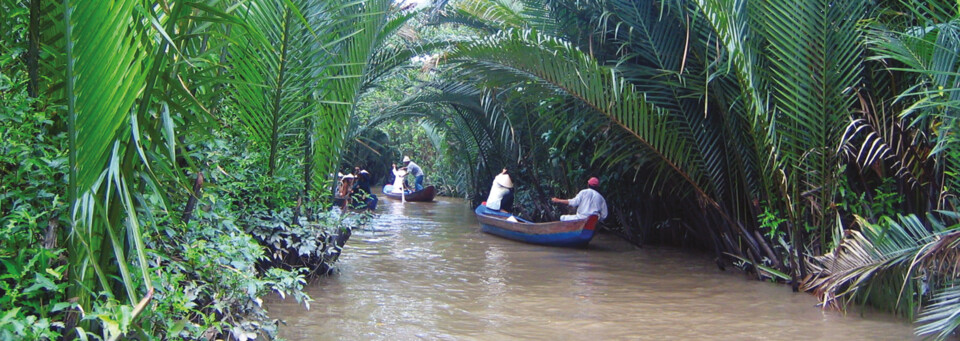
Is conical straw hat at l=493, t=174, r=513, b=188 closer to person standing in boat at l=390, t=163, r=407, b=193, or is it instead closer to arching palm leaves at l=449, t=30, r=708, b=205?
arching palm leaves at l=449, t=30, r=708, b=205

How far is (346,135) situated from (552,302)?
235 cm

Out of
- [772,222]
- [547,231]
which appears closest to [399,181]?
[547,231]

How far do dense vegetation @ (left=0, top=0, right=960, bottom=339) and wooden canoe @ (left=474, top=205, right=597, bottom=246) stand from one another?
925 millimetres

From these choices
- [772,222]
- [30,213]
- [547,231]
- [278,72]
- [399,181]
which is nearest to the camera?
[30,213]

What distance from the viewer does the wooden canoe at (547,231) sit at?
33.2ft

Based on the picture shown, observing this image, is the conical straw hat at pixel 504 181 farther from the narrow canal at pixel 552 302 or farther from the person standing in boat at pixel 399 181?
the person standing in boat at pixel 399 181

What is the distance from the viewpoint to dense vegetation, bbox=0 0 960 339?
2266mm

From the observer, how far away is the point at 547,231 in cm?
1052

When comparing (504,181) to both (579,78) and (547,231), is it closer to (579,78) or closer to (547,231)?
(547,231)

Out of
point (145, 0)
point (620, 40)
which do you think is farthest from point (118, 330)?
point (620, 40)

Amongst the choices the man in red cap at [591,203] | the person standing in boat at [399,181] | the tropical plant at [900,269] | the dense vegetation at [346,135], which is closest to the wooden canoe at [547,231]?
the man in red cap at [591,203]

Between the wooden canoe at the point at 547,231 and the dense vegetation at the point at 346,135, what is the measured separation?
925 millimetres

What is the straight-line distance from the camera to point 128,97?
2.09 meters

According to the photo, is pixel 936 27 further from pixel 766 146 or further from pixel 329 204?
pixel 329 204
